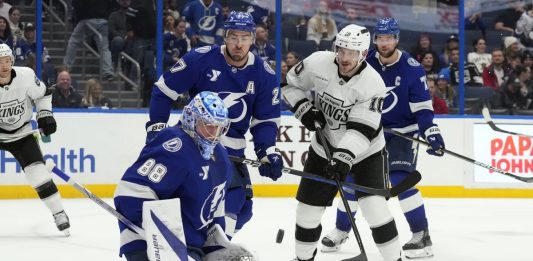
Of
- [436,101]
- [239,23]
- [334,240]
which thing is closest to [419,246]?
[334,240]

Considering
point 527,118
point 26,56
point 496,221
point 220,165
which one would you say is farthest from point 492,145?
point 220,165

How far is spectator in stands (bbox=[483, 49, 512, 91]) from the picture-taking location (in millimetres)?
9375

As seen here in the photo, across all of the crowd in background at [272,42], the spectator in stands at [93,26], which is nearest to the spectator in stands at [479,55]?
the crowd in background at [272,42]

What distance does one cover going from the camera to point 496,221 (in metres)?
7.60

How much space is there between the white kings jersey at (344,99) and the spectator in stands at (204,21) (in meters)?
3.94

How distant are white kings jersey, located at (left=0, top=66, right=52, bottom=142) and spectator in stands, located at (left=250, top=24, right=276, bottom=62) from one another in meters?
2.72

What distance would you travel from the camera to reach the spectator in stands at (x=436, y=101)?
9.05 metres

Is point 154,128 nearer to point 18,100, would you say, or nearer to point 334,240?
point 334,240

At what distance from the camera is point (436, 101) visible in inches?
359

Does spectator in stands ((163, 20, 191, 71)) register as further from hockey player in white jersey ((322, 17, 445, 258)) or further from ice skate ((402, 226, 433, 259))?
ice skate ((402, 226, 433, 259))

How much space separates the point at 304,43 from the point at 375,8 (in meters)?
0.71

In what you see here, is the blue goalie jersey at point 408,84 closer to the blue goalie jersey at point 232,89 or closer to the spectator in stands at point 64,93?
the blue goalie jersey at point 232,89

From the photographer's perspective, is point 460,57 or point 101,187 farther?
point 460,57

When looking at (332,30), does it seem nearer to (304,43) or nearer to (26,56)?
(304,43)
